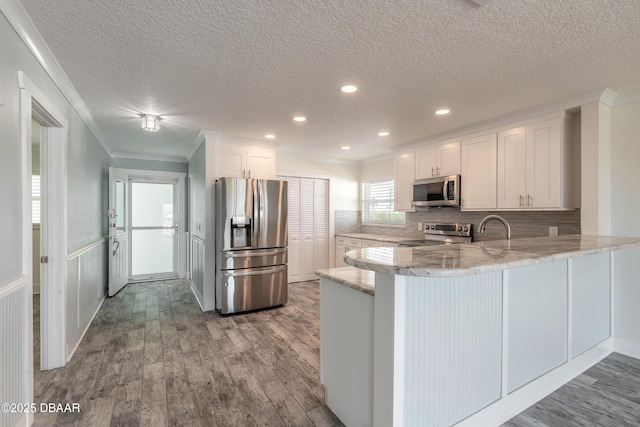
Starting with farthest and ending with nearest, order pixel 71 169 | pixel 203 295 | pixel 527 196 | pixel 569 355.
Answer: pixel 203 295 → pixel 527 196 → pixel 71 169 → pixel 569 355

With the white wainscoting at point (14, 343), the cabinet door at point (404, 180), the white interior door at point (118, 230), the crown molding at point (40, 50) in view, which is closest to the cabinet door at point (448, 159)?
the cabinet door at point (404, 180)

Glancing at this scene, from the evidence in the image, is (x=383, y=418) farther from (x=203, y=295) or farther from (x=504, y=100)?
(x=203, y=295)

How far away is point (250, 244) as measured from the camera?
3939mm

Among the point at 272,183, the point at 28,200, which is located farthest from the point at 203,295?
the point at 28,200

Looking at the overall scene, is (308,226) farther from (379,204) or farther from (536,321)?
(536,321)

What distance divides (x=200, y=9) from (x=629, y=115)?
360 cm

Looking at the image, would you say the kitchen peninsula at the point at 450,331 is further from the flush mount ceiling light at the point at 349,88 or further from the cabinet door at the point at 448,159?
the cabinet door at the point at 448,159

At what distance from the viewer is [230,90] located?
2.59m

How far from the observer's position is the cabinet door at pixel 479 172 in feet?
11.3

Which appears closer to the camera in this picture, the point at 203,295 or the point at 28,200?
the point at 28,200

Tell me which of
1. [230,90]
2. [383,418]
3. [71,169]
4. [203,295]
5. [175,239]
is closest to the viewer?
[383,418]

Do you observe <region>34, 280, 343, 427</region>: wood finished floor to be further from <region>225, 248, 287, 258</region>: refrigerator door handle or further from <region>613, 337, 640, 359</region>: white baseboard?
<region>613, 337, 640, 359</region>: white baseboard

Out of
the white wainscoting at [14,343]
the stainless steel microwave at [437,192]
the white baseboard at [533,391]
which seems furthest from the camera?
the stainless steel microwave at [437,192]

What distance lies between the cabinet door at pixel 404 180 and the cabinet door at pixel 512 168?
1.25 metres
